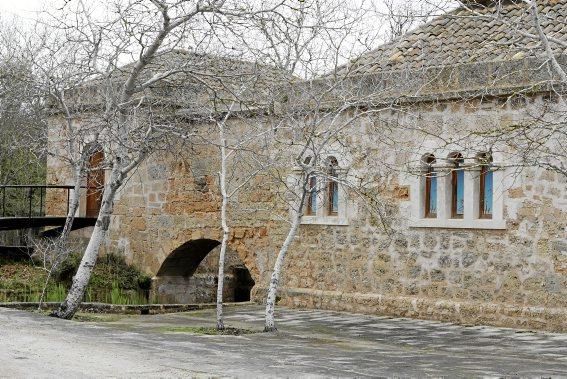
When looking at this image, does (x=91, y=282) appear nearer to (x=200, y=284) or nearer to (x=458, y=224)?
(x=200, y=284)

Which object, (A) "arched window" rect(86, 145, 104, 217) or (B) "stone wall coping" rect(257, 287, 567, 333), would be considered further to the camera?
(A) "arched window" rect(86, 145, 104, 217)

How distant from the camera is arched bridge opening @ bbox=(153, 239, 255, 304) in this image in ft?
68.0

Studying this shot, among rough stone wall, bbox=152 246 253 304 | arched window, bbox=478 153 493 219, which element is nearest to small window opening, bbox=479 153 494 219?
arched window, bbox=478 153 493 219

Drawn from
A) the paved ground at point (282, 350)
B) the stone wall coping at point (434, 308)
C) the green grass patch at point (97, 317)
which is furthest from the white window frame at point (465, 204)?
the green grass patch at point (97, 317)

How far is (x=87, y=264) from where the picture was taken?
15.5 metres

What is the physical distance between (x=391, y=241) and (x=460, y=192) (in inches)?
54.0

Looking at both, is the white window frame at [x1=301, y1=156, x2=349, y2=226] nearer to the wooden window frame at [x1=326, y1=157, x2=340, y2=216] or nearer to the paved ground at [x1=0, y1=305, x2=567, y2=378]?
the wooden window frame at [x1=326, y1=157, x2=340, y2=216]

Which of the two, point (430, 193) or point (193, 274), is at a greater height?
point (430, 193)

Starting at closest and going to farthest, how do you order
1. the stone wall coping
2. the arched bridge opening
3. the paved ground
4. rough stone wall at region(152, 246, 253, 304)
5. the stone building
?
the paved ground, the stone wall coping, the stone building, the arched bridge opening, rough stone wall at region(152, 246, 253, 304)

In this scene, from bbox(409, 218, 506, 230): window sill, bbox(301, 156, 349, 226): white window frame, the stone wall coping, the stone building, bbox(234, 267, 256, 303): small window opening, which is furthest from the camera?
bbox(234, 267, 256, 303): small window opening

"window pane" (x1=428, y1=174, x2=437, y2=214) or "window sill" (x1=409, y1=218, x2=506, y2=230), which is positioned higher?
"window pane" (x1=428, y1=174, x2=437, y2=214)

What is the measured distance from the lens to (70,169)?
22.2 meters

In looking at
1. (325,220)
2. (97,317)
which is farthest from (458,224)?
(97,317)

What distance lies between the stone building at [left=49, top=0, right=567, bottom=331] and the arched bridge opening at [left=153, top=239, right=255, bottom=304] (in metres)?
1.06
